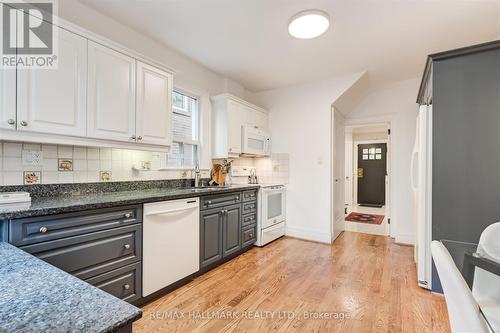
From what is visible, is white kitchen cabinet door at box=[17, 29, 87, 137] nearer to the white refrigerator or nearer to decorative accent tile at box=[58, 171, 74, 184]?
decorative accent tile at box=[58, 171, 74, 184]

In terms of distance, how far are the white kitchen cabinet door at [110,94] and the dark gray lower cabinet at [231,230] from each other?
1332 millimetres

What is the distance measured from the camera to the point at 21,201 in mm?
1568

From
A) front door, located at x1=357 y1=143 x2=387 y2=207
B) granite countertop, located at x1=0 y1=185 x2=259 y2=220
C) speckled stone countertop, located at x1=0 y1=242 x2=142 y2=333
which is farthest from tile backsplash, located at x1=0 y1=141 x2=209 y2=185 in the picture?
front door, located at x1=357 y1=143 x2=387 y2=207

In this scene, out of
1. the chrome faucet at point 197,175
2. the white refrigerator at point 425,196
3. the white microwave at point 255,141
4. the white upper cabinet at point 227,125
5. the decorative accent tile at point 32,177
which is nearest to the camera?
the decorative accent tile at point 32,177

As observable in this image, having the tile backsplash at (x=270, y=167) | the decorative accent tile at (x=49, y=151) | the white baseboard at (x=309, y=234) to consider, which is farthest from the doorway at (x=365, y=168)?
the decorative accent tile at (x=49, y=151)

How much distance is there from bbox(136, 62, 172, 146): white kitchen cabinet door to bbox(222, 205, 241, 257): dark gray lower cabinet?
1.06 metres

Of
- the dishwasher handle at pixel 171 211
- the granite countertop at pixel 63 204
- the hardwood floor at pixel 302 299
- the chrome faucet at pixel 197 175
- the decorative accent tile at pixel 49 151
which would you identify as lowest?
the hardwood floor at pixel 302 299

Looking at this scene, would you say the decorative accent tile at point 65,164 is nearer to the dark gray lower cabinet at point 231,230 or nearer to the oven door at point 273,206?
the dark gray lower cabinet at point 231,230

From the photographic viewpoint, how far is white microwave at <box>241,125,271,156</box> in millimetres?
3650

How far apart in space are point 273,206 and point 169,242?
1.92 m

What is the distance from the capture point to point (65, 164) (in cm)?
204

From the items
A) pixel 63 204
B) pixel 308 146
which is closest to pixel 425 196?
pixel 308 146

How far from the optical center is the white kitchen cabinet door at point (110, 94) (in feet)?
6.34

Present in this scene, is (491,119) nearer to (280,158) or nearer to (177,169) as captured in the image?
(280,158)
